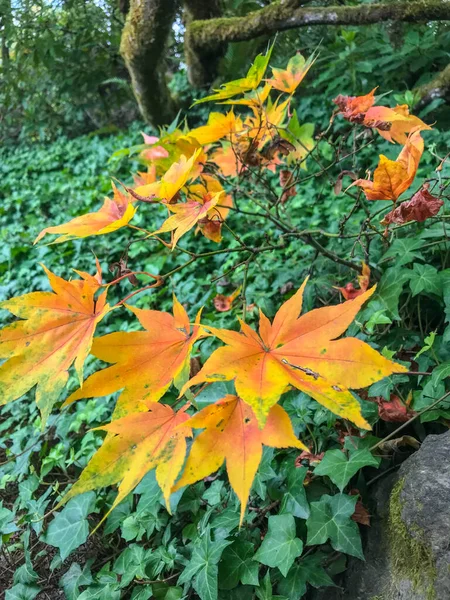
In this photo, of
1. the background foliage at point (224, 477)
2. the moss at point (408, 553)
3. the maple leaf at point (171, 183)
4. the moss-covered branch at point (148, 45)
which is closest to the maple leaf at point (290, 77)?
the background foliage at point (224, 477)

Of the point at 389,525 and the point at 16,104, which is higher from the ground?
the point at 16,104

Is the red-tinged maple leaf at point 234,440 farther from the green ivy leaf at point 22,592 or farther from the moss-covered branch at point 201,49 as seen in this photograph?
the moss-covered branch at point 201,49

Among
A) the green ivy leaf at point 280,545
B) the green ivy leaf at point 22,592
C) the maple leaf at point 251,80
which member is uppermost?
the maple leaf at point 251,80

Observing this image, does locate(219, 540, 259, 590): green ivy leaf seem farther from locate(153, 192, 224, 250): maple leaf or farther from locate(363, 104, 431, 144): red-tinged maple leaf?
locate(363, 104, 431, 144): red-tinged maple leaf

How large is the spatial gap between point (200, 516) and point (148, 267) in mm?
1510

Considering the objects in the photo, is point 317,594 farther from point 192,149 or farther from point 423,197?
point 192,149

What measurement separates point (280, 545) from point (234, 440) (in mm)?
432

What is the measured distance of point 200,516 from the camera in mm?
1150

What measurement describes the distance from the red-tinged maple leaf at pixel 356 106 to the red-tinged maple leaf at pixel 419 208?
1.07 feet

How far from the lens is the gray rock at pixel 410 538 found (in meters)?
0.79

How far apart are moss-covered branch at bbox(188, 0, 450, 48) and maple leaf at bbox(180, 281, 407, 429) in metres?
2.10

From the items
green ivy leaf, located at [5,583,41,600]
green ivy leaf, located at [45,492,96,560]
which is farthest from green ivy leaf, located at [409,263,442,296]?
green ivy leaf, located at [5,583,41,600]

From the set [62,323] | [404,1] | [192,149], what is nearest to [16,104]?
[404,1]

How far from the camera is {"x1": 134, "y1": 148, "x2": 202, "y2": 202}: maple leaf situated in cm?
84
